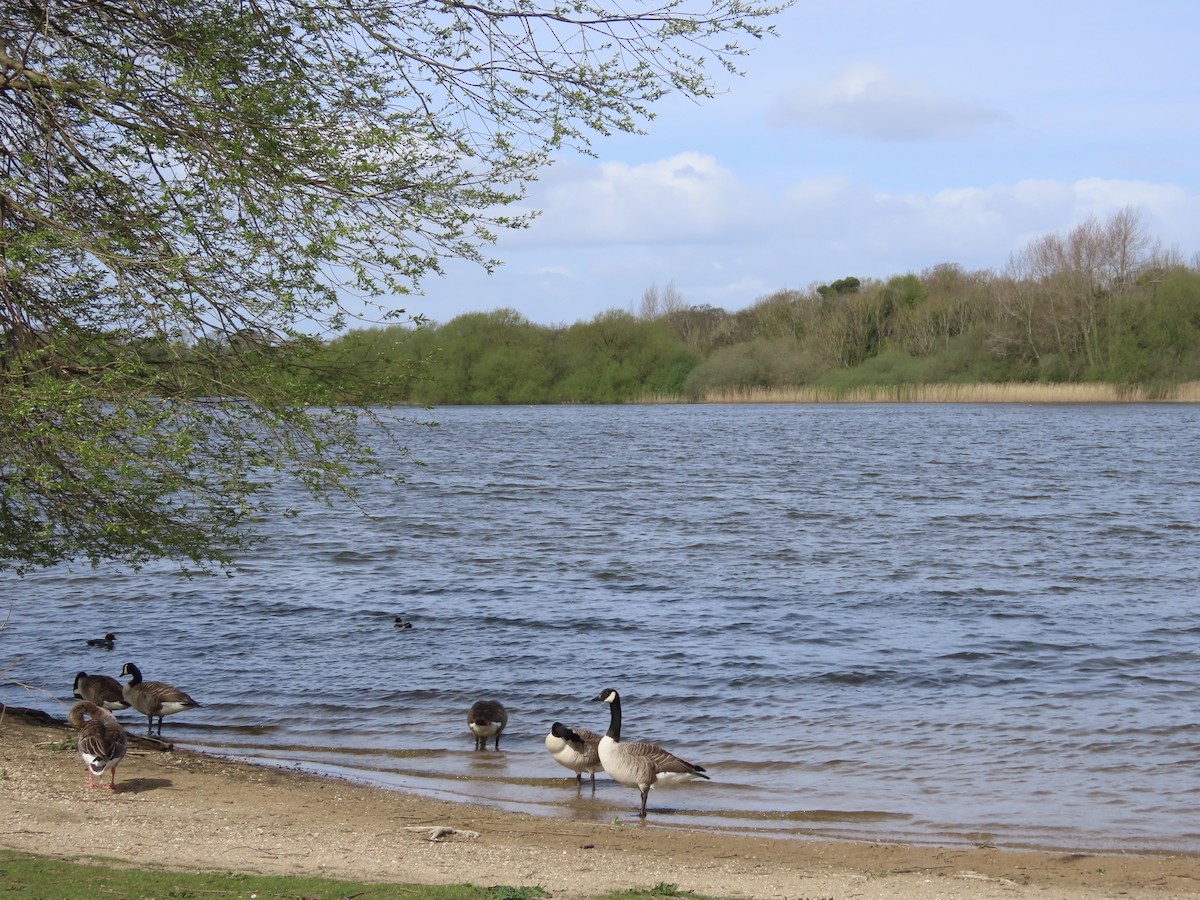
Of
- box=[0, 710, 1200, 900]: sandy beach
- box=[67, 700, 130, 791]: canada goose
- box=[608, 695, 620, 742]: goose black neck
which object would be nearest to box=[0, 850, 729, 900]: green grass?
box=[0, 710, 1200, 900]: sandy beach

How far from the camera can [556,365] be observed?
119062 mm

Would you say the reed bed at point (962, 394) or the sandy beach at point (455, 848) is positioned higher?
the reed bed at point (962, 394)

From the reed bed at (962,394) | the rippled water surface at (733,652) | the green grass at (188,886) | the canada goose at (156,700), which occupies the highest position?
the reed bed at (962,394)

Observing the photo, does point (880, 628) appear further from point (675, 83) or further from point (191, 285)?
point (191, 285)

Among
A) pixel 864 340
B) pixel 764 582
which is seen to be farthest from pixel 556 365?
pixel 764 582

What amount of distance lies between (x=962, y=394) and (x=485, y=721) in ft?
292

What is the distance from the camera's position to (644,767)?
10.6 m

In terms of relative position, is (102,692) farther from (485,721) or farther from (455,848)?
(455,848)

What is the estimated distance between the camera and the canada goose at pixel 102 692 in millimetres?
12820

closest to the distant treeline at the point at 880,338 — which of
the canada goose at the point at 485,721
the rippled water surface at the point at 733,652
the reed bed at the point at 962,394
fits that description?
the reed bed at the point at 962,394

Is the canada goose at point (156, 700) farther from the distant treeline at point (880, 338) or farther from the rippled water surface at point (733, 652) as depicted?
the distant treeline at point (880, 338)

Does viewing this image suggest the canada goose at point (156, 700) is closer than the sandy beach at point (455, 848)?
No

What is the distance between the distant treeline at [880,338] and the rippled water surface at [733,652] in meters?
40.5

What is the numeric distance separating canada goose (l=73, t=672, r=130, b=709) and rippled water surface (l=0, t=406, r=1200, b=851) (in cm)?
73
